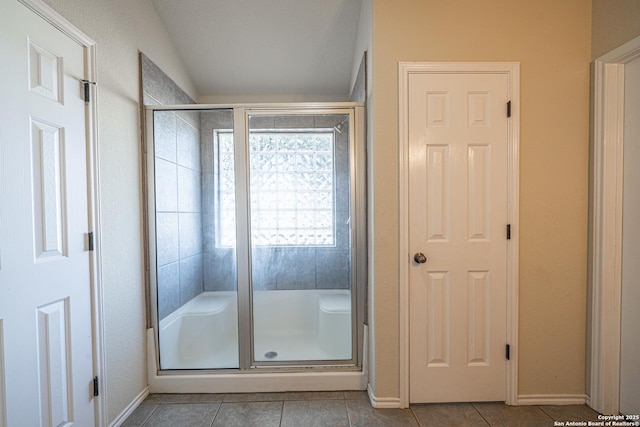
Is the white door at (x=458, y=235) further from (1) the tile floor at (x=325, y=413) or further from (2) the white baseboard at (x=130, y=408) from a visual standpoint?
(2) the white baseboard at (x=130, y=408)

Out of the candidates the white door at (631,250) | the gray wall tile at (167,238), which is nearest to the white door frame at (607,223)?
the white door at (631,250)

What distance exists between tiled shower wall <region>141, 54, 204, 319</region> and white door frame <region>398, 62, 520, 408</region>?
136cm

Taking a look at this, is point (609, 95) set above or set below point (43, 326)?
above

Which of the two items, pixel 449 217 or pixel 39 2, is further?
pixel 449 217

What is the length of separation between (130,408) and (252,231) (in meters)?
1.28

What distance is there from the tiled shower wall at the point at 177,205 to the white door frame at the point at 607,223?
8.18 ft

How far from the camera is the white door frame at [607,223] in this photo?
173 cm

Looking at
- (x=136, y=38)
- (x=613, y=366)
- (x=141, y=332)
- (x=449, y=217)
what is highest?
(x=136, y=38)

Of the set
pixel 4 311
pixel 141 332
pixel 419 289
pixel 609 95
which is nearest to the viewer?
pixel 4 311

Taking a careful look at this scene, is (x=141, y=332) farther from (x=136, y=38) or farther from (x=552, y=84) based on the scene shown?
(x=552, y=84)

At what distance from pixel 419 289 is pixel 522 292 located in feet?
2.09

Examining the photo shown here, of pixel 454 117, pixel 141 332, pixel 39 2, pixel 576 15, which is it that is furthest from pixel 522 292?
pixel 39 2

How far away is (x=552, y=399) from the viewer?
186 cm

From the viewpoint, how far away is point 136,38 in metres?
1.95
